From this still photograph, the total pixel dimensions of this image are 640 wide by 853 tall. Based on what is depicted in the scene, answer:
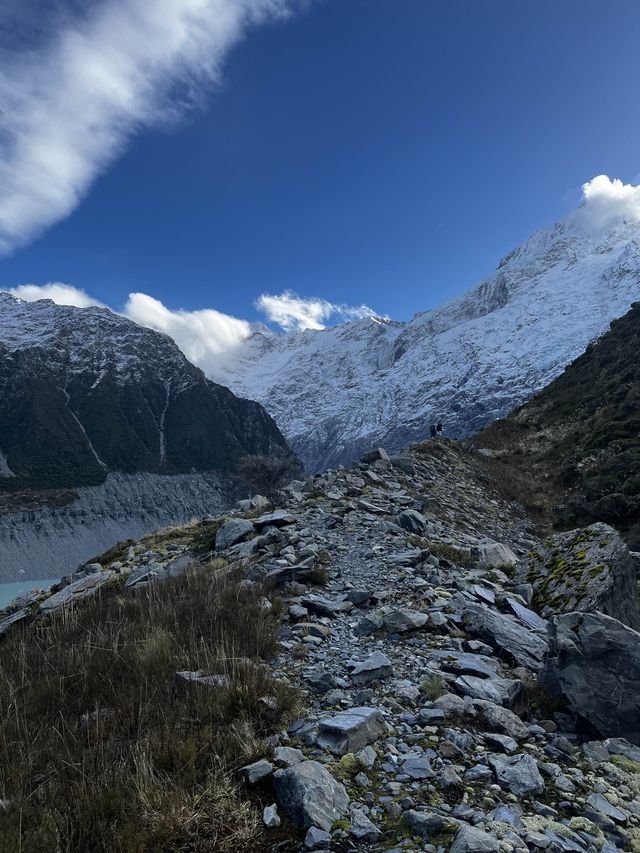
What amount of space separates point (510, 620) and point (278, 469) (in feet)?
107

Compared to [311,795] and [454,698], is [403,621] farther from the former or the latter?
[311,795]

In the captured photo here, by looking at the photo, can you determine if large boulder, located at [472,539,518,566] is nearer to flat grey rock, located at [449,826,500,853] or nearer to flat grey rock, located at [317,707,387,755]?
flat grey rock, located at [317,707,387,755]

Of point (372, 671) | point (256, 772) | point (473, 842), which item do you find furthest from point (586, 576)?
point (256, 772)

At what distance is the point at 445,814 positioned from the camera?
3.52 m

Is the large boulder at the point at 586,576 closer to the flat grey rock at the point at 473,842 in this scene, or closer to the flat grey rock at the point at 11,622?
the flat grey rock at the point at 473,842

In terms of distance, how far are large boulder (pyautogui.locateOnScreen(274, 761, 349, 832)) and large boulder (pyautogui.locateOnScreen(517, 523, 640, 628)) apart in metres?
5.08

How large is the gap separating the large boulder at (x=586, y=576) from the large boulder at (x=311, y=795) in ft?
16.7

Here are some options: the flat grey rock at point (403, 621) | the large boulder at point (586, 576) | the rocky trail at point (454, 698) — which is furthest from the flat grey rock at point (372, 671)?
the large boulder at point (586, 576)

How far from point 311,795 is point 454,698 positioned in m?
2.04

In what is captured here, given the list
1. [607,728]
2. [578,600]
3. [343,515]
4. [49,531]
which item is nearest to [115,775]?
[607,728]

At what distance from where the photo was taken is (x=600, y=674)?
5.31 metres

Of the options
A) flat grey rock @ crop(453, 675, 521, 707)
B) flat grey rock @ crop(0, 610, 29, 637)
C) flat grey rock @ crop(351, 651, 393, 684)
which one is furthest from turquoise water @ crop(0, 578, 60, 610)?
flat grey rock @ crop(453, 675, 521, 707)

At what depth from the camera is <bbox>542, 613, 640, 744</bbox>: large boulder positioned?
504 cm

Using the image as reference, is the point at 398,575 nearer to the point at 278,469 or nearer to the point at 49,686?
the point at 49,686
